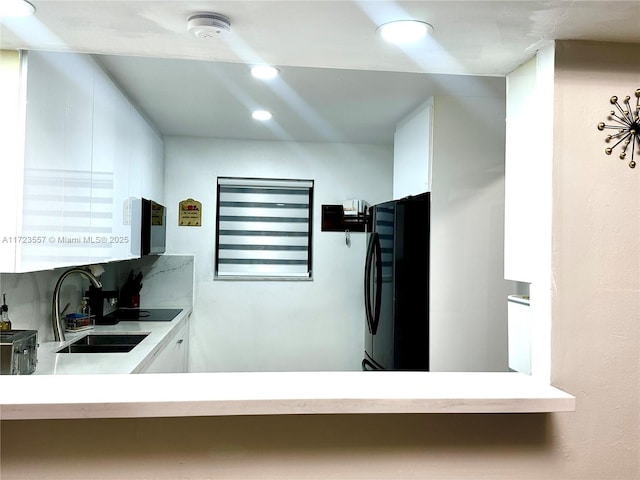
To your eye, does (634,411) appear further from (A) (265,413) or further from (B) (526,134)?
(A) (265,413)

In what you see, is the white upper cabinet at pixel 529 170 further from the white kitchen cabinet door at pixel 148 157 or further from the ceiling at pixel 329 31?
the white kitchen cabinet door at pixel 148 157

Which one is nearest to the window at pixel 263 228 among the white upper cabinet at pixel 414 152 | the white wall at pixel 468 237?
the white upper cabinet at pixel 414 152

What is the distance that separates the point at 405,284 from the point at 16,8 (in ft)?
7.45

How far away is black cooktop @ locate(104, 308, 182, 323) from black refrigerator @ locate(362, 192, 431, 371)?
152 centimetres

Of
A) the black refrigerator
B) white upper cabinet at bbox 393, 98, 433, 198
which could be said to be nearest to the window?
white upper cabinet at bbox 393, 98, 433, 198

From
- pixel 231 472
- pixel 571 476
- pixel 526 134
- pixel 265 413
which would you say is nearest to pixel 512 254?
pixel 526 134

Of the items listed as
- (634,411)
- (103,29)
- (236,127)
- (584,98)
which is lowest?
(634,411)

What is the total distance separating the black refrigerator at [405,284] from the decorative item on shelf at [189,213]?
1.66m

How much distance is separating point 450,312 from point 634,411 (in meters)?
1.45

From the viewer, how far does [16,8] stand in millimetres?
1297

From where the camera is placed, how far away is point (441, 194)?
293 centimetres

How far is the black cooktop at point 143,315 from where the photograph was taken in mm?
3562

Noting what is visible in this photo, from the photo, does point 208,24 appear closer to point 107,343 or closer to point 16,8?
point 16,8

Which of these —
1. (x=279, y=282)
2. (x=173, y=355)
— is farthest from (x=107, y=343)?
(x=279, y=282)
